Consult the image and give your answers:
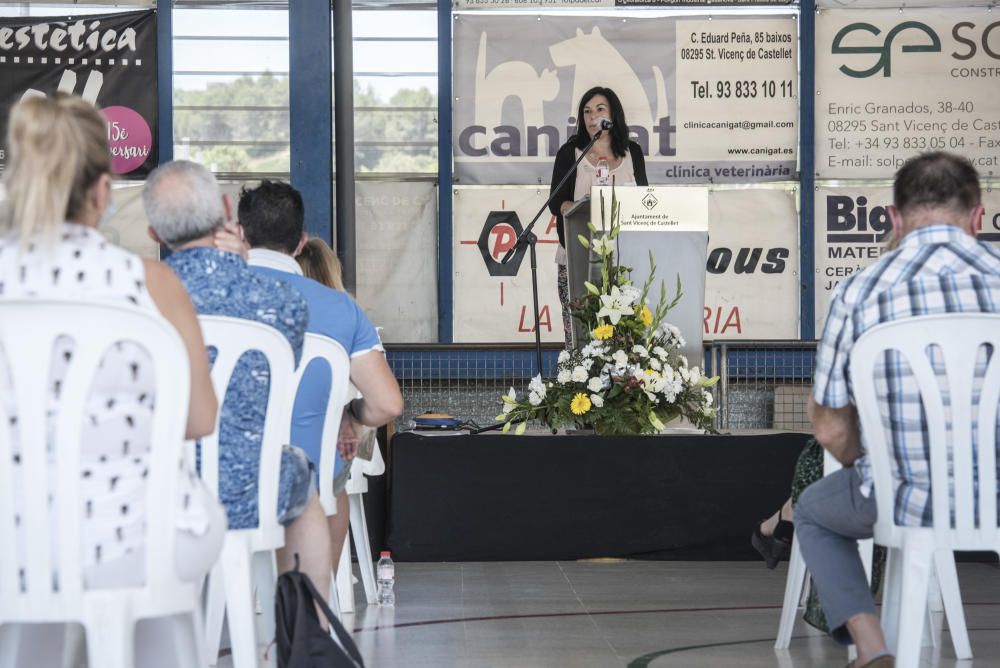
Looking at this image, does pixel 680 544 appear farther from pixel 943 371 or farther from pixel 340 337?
pixel 943 371

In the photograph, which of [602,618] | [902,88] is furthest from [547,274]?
[602,618]

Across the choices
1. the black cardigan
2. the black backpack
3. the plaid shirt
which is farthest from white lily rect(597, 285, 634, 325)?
the black backpack

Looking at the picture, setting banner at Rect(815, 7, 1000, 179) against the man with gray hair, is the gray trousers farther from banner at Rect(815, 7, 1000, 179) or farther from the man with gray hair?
banner at Rect(815, 7, 1000, 179)

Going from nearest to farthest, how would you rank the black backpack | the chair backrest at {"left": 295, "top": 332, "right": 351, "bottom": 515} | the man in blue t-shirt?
the black backpack → the chair backrest at {"left": 295, "top": 332, "right": 351, "bottom": 515} → the man in blue t-shirt

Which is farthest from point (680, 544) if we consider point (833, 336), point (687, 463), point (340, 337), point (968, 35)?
point (968, 35)

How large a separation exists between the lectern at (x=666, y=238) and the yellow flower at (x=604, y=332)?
6.2 inches

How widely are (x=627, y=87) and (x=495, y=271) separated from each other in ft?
4.95

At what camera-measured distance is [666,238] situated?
18.3 feet

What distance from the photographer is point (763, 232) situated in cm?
898

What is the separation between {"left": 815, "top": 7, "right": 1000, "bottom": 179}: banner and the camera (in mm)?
8906

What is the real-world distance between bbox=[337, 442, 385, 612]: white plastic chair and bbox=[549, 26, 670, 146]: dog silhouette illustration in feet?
15.3

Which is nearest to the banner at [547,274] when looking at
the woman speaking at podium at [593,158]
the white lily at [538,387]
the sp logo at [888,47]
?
the sp logo at [888,47]

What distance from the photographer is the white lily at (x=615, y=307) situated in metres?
5.39

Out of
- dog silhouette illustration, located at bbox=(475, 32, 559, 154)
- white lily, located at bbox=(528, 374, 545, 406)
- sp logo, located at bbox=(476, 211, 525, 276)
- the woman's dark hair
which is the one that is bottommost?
white lily, located at bbox=(528, 374, 545, 406)
